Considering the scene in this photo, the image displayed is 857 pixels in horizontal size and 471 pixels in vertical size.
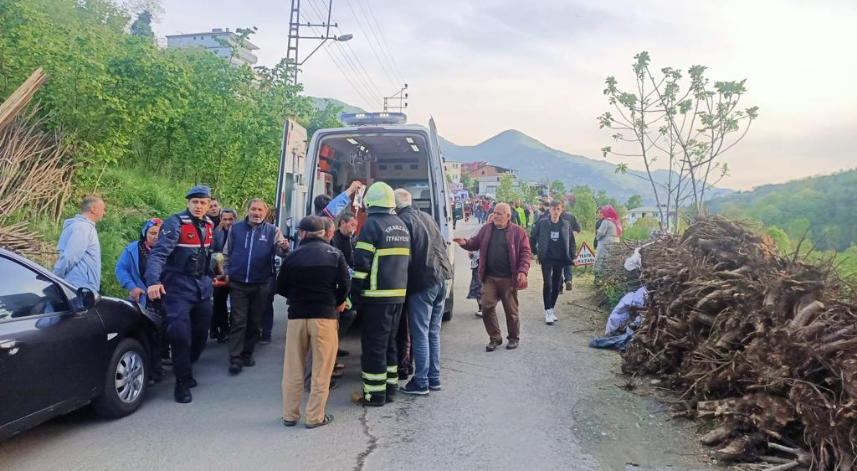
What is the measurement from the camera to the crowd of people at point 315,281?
15.3 ft

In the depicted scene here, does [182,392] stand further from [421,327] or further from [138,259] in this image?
[421,327]

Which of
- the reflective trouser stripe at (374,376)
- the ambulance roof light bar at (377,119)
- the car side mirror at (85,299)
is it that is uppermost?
the ambulance roof light bar at (377,119)

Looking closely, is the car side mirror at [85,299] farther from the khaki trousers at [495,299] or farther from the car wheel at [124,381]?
the khaki trousers at [495,299]

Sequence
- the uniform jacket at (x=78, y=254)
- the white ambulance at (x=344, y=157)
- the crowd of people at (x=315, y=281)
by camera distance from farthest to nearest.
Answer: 1. the white ambulance at (x=344, y=157)
2. the uniform jacket at (x=78, y=254)
3. the crowd of people at (x=315, y=281)

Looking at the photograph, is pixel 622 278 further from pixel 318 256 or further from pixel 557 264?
pixel 318 256

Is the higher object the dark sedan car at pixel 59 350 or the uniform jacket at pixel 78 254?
the uniform jacket at pixel 78 254

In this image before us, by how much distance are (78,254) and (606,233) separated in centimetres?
801

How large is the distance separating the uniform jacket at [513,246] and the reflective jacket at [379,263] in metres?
2.12

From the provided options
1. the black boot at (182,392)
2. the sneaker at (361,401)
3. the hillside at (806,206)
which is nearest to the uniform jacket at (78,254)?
the black boot at (182,392)

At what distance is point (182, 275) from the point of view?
17.4 feet

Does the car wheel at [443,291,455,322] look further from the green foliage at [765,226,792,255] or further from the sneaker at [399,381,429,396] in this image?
the green foliage at [765,226,792,255]

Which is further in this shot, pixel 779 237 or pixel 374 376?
pixel 779 237

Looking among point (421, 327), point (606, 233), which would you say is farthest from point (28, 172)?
point (606, 233)

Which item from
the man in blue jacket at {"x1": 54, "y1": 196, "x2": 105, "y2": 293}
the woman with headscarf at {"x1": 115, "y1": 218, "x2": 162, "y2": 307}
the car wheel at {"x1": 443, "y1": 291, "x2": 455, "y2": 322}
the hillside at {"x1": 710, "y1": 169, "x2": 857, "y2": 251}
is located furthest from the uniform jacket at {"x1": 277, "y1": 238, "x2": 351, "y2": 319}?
the hillside at {"x1": 710, "y1": 169, "x2": 857, "y2": 251}
